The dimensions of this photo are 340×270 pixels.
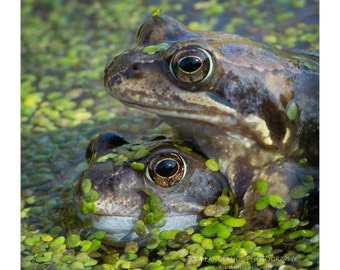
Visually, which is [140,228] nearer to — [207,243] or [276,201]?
[207,243]

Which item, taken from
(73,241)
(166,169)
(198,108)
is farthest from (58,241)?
(198,108)

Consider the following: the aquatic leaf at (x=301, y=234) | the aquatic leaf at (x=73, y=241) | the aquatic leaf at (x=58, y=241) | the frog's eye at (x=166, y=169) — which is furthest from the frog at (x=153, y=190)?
the aquatic leaf at (x=301, y=234)

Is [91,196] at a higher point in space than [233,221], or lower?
higher

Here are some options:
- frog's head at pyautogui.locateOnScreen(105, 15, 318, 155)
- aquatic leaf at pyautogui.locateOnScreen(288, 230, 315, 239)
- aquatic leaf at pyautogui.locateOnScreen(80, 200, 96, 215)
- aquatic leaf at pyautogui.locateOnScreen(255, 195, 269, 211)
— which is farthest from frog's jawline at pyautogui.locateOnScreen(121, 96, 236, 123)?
aquatic leaf at pyautogui.locateOnScreen(288, 230, 315, 239)

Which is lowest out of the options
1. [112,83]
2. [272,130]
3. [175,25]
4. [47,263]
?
[47,263]

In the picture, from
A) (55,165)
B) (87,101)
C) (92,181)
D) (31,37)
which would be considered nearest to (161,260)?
(92,181)

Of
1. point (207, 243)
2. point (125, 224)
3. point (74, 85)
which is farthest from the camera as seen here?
point (74, 85)

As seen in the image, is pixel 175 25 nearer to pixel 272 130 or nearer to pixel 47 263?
pixel 272 130
